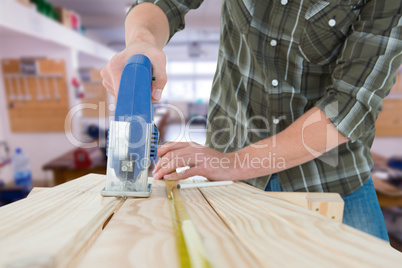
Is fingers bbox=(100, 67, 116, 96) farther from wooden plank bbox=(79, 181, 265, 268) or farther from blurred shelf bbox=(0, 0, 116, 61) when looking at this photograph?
blurred shelf bbox=(0, 0, 116, 61)

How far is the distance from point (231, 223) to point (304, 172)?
617 millimetres

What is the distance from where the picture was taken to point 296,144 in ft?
2.82

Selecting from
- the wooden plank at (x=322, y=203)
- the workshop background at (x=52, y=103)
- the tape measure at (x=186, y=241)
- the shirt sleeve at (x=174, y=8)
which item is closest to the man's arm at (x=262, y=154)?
the wooden plank at (x=322, y=203)

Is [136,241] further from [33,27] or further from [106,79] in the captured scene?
[33,27]

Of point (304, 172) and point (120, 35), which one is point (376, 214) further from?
point (120, 35)

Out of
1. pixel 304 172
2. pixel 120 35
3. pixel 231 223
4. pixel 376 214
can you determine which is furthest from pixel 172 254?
pixel 120 35

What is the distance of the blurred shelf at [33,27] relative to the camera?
321cm

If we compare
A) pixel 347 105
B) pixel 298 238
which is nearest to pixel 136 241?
pixel 298 238

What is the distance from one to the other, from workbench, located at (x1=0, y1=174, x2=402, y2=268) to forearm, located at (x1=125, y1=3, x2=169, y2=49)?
0.52 metres

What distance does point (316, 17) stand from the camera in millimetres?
943

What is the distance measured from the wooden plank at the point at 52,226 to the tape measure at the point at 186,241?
14cm

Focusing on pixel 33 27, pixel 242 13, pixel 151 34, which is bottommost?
pixel 151 34

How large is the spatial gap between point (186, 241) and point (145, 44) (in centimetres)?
57

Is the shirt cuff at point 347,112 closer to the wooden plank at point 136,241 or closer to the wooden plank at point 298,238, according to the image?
the wooden plank at point 298,238
